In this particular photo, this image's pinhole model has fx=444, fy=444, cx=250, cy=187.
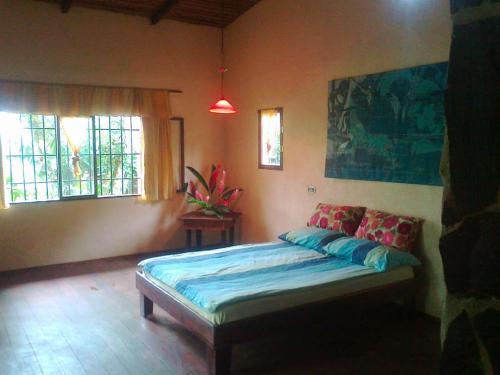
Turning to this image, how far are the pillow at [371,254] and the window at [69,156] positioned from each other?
3242mm

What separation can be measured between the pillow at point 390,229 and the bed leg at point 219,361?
6.15ft

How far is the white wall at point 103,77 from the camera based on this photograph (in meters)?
5.27

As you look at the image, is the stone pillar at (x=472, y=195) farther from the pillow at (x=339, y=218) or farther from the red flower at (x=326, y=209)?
the red flower at (x=326, y=209)

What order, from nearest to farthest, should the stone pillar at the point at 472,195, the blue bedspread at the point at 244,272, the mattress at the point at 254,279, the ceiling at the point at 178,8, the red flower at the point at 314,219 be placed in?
the stone pillar at the point at 472,195 → the mattress at the point at 254,279 → the blue bedspread at the point at 244,272 → the red flower at the point at 314,219 → the ceiling at the point at 178,8

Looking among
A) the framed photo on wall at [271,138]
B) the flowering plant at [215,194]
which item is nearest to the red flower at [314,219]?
the framed photo on wall at [271,138]

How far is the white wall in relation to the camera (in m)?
5.27

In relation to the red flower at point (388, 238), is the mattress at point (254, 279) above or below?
below

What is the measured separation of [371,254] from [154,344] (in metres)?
1.95

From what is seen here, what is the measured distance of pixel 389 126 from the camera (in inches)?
168

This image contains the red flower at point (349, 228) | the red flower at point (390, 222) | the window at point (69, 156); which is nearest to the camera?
the red flower at point (390, 222)

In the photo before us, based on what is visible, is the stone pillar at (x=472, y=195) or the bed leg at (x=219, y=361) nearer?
the stone pillar at (x=472, y=195)

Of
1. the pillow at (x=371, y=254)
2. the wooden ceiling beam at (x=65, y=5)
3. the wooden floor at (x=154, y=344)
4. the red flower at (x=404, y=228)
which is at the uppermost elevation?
the wooden ceiling beam at (x=65, y=5)

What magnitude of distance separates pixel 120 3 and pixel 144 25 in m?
0.45

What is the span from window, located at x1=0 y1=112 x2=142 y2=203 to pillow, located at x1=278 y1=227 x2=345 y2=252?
2.60 m
